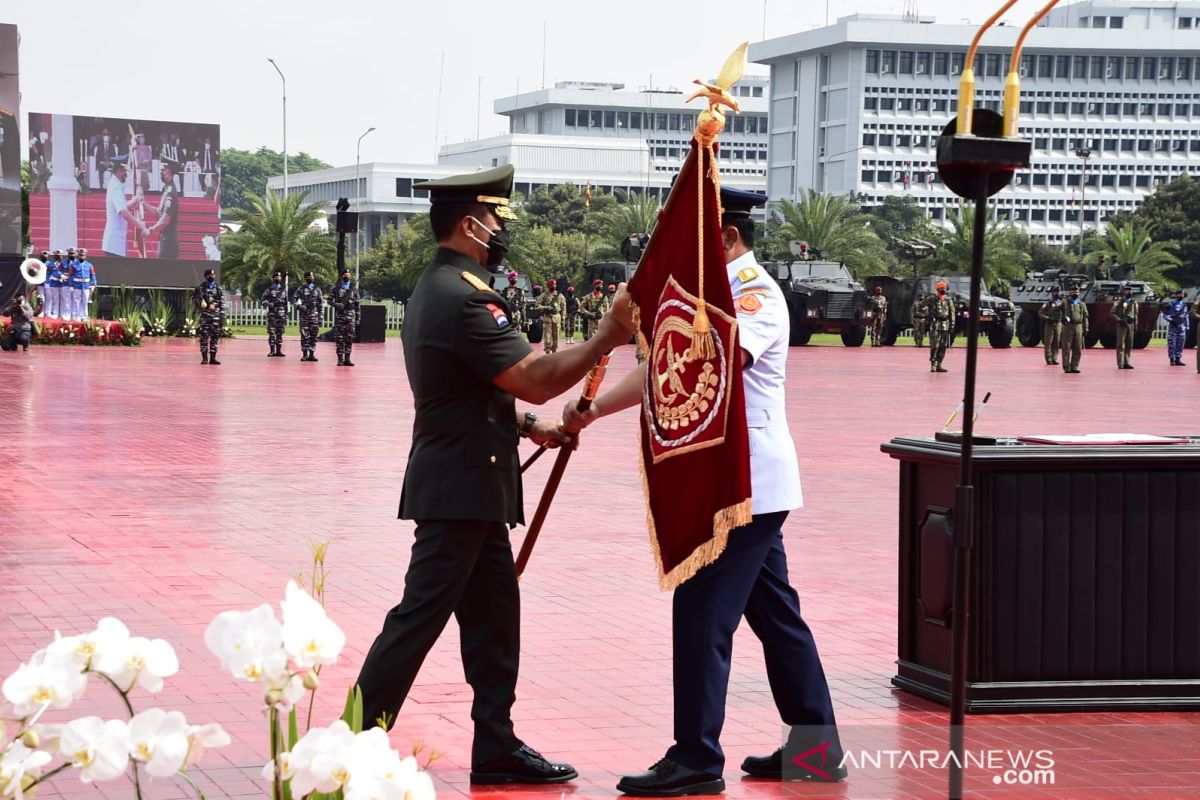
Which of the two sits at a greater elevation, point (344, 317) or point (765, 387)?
point (765, 387)

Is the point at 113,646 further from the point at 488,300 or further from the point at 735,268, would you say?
the point at 735,268

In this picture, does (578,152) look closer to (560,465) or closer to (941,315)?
(941,315)

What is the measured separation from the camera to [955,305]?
42.8 m

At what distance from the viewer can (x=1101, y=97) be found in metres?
135

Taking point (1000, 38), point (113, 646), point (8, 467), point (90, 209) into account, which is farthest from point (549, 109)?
point (113, 646)

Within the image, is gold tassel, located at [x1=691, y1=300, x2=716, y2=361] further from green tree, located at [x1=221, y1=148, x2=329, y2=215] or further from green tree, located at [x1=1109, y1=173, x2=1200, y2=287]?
green tree, located at [x1=221, y1=148, x2=329, y2=215]

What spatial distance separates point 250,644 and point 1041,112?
139 metres

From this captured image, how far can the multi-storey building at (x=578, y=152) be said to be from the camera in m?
137

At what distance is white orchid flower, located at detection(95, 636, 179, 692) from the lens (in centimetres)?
245

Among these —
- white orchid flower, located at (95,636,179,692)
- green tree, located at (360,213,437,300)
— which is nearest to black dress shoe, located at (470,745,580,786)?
white orchid flower, located at (95,636,179,692)

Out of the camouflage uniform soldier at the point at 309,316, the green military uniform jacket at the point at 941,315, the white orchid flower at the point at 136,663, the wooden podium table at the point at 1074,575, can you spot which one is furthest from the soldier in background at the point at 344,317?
the white orchid flower at the point at 136,663

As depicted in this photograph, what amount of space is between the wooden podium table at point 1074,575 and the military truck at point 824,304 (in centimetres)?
3704

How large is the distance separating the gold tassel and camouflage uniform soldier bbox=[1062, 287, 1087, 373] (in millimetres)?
28528

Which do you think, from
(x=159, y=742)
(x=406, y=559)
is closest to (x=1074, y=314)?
(x=406, y=559)
